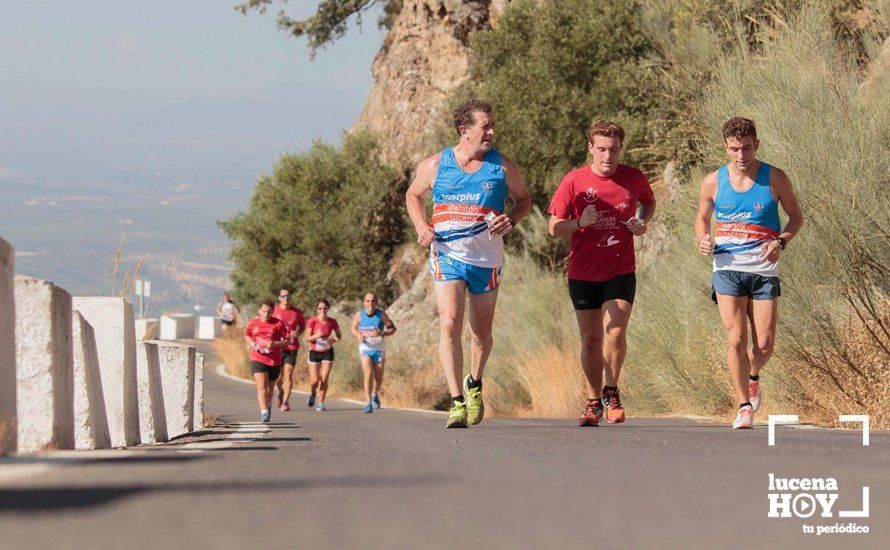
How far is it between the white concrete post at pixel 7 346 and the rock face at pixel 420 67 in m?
36.3

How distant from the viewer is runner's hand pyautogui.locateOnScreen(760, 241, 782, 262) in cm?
991

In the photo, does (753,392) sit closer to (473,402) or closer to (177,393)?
(473,402)

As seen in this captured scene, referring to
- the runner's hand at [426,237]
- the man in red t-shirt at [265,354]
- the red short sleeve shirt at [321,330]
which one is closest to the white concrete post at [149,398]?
the runner's hand at [426,237]

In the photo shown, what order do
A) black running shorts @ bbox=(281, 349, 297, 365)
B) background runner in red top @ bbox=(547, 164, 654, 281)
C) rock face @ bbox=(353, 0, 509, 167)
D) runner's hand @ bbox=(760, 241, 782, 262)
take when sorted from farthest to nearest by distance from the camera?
rock face @ bbox=(353, 0, 509, 167) < black running shorts @ bbox=(281, 349, 297, 365) < background runner in red top @ bbox=(547, 164, 654, 281) < runner's hand @ bbox=(760, 241, 782, 262)

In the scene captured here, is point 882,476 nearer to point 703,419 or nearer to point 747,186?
point 747,186

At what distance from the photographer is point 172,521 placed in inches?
175

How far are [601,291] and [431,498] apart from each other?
19.1 ft

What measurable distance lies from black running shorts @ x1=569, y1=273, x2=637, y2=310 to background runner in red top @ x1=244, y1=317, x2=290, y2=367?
9.48 metres

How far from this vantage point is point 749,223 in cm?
998

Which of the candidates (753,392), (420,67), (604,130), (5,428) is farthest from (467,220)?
(420,67)

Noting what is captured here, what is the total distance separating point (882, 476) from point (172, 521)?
3.00 m

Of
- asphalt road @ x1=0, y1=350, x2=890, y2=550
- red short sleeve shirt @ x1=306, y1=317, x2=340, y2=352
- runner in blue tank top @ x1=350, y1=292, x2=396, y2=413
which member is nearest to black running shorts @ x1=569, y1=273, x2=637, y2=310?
asphalt road @ x1=0, y1=350, x2=890, y2=550

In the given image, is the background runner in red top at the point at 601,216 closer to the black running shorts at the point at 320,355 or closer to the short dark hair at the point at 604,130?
the short dark hair at the point at 604,130

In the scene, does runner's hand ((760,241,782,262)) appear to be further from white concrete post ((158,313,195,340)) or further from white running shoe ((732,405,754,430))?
white concrete post ((158,313,195,340))
